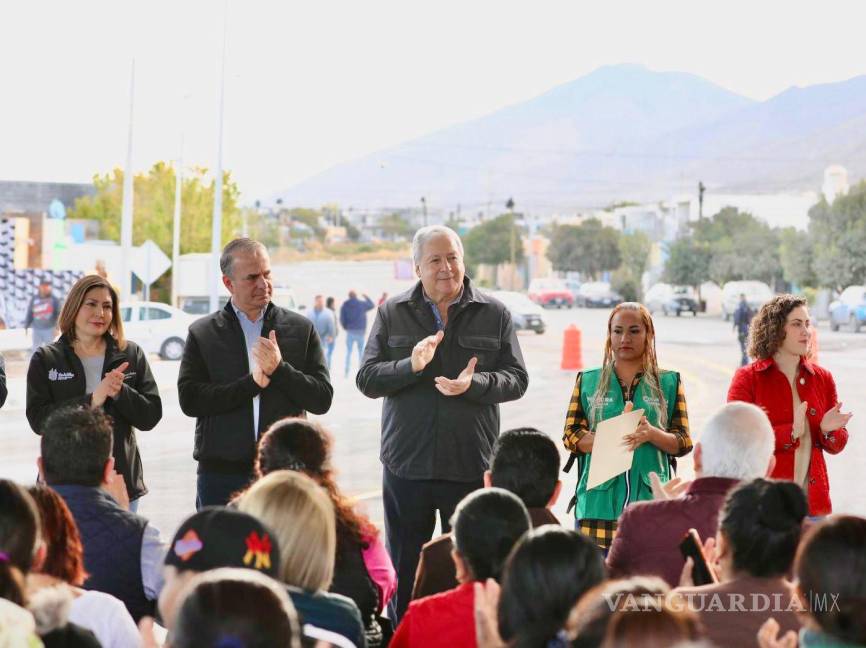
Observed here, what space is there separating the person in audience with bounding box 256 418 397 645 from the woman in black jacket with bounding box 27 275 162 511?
1617mm

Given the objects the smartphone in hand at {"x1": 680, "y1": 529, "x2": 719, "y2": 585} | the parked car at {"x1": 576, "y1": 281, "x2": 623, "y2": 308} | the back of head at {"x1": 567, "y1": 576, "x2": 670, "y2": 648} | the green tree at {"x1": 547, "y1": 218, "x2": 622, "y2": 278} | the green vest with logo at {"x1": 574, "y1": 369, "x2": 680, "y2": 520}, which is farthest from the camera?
the green tree at {"x1": 547, "y1": 218, "x2": 622, "y2": 278}

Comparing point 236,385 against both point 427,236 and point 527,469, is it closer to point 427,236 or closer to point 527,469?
point 427,236

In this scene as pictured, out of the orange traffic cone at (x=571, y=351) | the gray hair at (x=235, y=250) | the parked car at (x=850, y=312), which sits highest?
the gray hair at (x=235, y=250)

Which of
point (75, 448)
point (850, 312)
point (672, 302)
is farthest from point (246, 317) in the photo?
point (672, 302)

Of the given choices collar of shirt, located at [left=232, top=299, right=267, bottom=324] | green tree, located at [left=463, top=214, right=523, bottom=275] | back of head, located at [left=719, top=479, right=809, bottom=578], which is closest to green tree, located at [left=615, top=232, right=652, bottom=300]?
green tree, located at [left=463, top=214, right=523, bottom=275]

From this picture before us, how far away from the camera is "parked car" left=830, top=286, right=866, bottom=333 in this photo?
4706 cm

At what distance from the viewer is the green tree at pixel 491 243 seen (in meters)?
126

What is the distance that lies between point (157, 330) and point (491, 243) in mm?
96009

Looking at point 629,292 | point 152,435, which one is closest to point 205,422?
Result: point 152,435

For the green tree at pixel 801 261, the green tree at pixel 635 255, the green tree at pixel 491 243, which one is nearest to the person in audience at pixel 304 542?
the green tree at pixel 801 261

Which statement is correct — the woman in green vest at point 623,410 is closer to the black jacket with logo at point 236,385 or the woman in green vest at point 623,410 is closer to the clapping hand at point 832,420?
the clapping hand at point 832,420

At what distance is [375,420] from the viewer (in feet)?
59.8

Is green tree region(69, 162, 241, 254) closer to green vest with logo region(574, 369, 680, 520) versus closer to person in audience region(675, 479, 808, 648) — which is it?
green vest with logo region(574, 369, 680, 520)

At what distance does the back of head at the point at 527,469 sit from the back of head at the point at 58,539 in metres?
1.55
